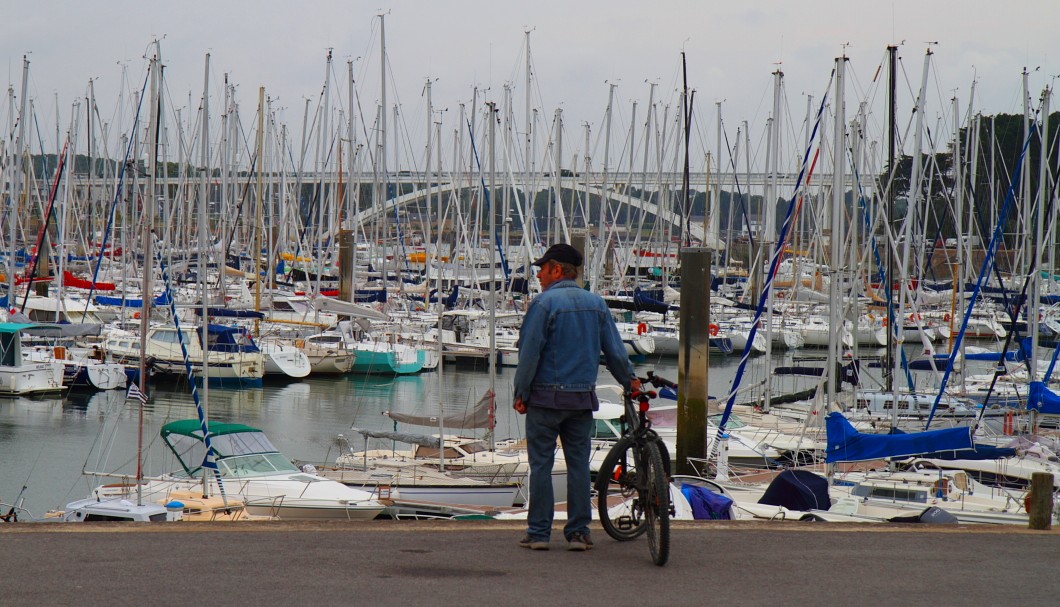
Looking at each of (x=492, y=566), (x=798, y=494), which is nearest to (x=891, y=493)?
(x=798, y=494)

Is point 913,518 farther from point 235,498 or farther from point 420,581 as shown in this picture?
point 235,498

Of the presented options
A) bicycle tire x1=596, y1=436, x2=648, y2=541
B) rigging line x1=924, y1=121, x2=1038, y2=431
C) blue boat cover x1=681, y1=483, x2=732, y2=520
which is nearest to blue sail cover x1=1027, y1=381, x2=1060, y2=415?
rigging line x1=924, y1=121, x2=1038, y2=431

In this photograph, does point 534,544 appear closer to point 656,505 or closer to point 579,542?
point 579,542

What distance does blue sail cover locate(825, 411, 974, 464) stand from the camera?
52.9ft

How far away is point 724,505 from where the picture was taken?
401 inches

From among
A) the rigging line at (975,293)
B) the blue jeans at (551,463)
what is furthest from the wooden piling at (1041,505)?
the rigging line at (975,293)

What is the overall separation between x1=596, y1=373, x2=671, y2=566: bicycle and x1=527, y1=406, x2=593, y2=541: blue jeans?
0.40ft

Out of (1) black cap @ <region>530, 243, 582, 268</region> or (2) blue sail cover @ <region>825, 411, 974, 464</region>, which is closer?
(1) black cap @ <region>530, 243, 582, 268</region>

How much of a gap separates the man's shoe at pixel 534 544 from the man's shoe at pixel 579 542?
5.4 inches

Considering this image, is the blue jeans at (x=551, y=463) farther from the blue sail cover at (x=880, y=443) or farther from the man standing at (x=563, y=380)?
the blue sail cover at (x=880, y=443)

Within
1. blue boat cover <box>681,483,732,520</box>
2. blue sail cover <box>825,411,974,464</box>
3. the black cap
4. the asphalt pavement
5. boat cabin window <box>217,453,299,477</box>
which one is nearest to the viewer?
the asphalt pavement

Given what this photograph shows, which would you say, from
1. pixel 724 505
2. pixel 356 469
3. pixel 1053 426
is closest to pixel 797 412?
pixel 1053 426

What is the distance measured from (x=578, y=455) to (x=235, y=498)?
11052 mm

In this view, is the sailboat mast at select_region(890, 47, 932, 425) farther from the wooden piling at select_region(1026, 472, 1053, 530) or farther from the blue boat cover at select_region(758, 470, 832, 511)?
the wooden piling at select_region(1026, 472, 1053, 530)
